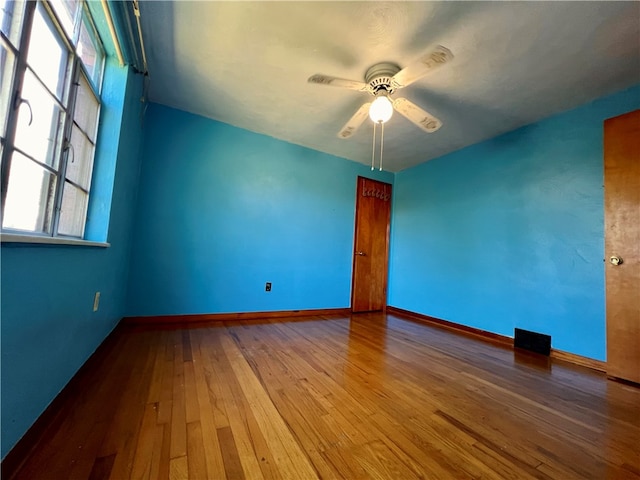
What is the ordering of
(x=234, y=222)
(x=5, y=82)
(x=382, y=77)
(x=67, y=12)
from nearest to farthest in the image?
(x=5, y=82) → (x=67, y=12) → (x=382, y=77) → (x=234, y=222)

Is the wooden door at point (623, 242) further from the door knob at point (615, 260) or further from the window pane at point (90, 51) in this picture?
the window pane at point (90, 51)

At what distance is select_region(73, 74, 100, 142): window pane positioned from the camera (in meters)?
1.32

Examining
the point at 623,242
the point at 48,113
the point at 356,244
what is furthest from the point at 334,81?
the point at 623,242

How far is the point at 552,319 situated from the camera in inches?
88.4

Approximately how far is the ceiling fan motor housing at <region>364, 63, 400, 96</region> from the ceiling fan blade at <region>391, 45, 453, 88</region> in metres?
0.07

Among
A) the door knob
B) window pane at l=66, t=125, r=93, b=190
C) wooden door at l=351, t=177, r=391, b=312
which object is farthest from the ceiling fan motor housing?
the door knob

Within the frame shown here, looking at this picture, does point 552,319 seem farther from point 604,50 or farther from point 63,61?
point 63,61

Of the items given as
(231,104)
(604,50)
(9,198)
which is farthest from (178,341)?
(604,50)

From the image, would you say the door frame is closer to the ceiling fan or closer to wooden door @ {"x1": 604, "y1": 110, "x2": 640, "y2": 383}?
the ceiling fan

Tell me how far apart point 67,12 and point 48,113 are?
1.79ft

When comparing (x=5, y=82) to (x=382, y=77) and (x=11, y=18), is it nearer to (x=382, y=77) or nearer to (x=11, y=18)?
(x=11, y=18)

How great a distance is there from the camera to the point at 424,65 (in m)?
1.39

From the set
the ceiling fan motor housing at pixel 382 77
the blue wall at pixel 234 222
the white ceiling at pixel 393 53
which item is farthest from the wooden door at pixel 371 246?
the ceiling fan motor housing at pixel 382 77

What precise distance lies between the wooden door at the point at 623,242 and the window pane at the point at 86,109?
378cm
